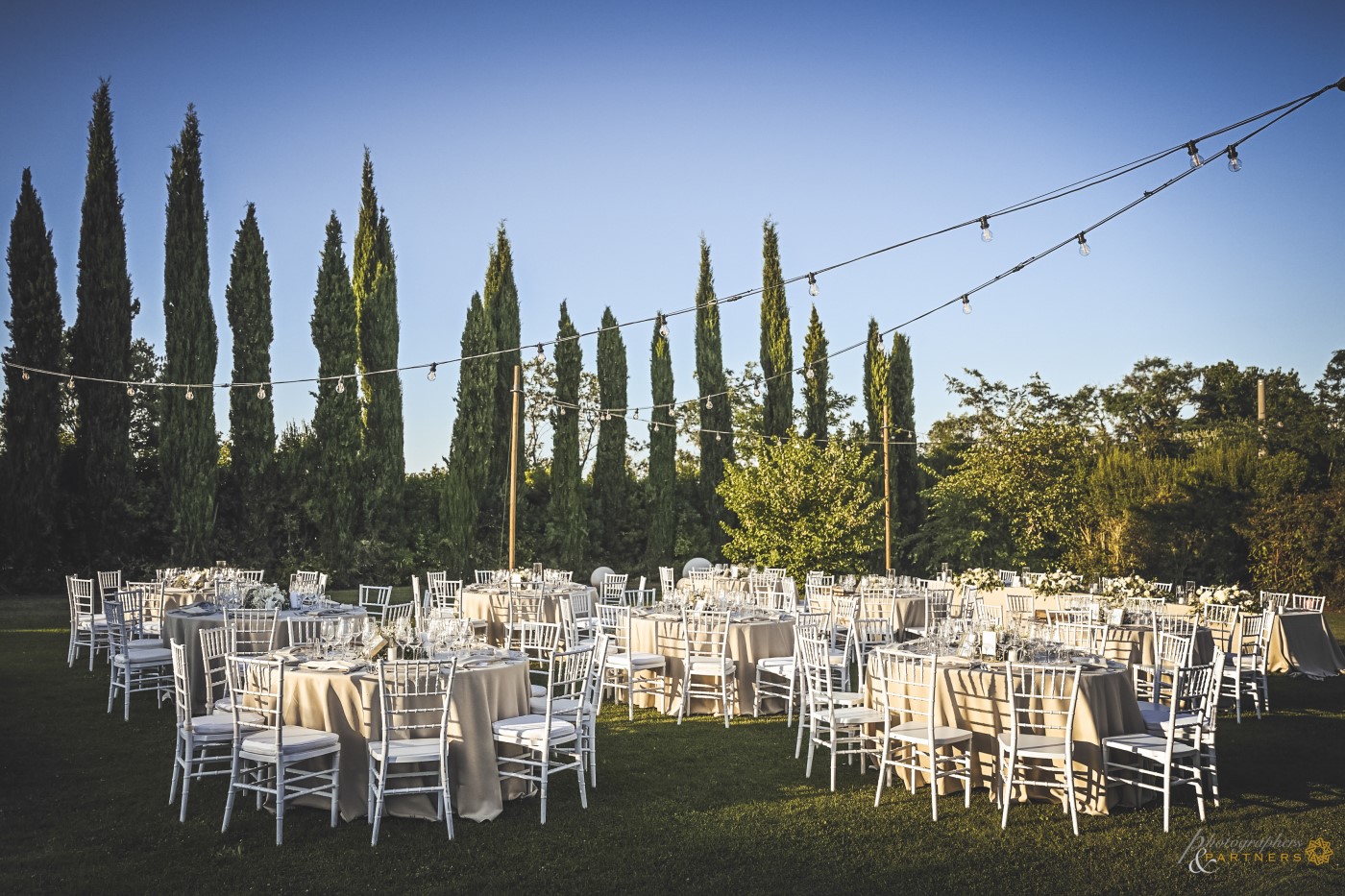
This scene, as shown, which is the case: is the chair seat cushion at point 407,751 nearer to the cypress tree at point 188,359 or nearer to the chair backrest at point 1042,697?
the chair backrest at point 1042,697

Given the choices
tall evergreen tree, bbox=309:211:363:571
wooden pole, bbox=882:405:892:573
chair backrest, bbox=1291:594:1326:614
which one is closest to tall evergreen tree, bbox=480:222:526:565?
tall evergreen tree, bbox=309:211:363:571

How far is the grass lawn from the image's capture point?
459cm

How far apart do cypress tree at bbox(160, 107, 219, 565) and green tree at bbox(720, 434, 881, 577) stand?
33.7ft

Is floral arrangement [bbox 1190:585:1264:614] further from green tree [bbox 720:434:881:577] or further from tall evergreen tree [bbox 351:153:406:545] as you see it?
tall evergreen tree [bbox 351:153:406:545]

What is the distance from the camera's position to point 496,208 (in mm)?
23125

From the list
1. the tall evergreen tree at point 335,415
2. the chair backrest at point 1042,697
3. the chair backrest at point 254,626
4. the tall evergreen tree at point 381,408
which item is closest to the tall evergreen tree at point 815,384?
the tall evergreen tree at point 381,408

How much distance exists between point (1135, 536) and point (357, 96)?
634 inches

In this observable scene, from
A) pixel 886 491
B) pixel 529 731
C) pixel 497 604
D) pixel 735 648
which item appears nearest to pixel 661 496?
pixel 886 491

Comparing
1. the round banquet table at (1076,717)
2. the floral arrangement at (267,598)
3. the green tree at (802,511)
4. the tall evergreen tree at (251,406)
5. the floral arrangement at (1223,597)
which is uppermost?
the tall evergreen tree at (251,406)

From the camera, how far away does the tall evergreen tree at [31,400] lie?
17.2 m

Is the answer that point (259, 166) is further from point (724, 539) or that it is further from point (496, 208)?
point (724, 539)

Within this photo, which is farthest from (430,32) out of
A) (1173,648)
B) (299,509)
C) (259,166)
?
(299,509)

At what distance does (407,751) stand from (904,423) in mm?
21752

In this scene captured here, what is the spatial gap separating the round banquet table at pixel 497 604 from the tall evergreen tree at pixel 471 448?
800cm
